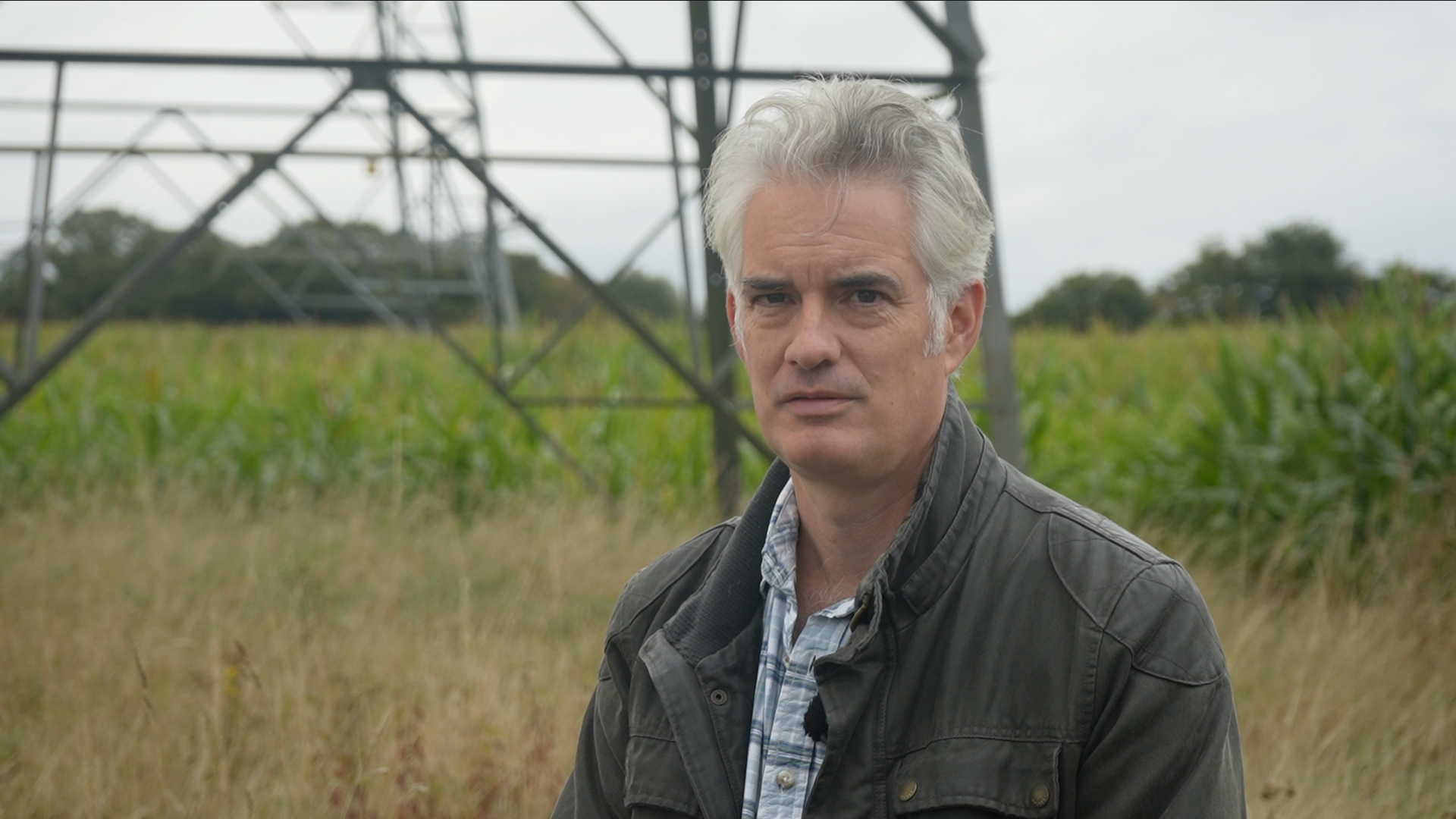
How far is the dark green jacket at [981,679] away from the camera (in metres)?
1.50

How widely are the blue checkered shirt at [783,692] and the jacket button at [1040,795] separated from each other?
29cm

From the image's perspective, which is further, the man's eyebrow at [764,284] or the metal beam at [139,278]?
the metal beam at [139,278]

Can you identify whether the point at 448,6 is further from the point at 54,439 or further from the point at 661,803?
the point at 661,803

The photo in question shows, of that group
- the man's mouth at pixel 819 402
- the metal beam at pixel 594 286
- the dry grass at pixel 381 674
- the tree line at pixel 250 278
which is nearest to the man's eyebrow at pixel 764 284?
the man's mouth at pixel 819 402

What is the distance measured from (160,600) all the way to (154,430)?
13.1 feet

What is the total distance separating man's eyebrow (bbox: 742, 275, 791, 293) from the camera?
69.4 inches

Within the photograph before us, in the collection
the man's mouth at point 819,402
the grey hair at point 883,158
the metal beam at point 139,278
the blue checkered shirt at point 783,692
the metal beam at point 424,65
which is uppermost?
the metal beam at point 424,65

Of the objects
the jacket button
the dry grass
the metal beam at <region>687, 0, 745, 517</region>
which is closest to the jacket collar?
the jacket button

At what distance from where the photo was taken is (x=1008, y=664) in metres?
1.58

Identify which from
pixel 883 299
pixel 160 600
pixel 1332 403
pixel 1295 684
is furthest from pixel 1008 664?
pixel 1332 403

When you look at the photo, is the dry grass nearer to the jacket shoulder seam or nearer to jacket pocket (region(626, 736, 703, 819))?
the jacket shoulder seam

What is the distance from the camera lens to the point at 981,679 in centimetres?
160

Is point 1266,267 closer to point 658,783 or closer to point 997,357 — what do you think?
point 997,357

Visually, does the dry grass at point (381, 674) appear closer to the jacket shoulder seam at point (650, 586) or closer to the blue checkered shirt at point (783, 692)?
the jacket shoulder seam at point (650, 586)
